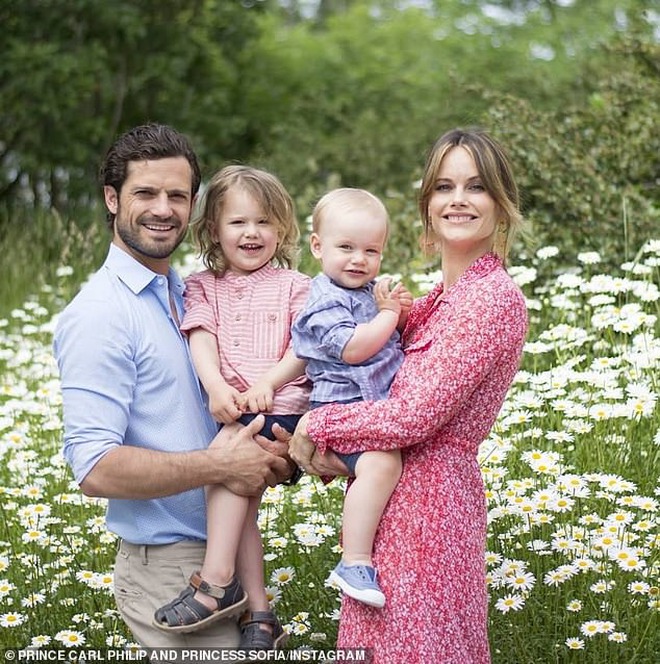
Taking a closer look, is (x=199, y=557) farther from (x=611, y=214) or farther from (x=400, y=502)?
(x=611, y=214)

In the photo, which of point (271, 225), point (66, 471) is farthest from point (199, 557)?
point (66, 471)

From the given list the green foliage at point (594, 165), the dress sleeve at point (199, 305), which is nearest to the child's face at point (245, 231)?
the dress sleeve at point (199, 305)

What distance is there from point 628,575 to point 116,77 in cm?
1115

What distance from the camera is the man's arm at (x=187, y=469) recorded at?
331 centimetres

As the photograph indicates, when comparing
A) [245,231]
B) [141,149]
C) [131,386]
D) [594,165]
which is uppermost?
[594,165]

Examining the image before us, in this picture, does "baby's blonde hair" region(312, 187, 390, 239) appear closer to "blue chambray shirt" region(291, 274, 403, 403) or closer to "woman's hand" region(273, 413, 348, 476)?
"blue chambray shirt" region(291, 274, 403, 403)

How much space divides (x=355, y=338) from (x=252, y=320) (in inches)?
18.9

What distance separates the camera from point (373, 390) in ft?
10.6

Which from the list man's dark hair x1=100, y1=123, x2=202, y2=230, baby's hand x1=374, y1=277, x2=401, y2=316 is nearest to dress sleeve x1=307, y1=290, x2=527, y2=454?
baby's hand x1=374, y1=277, x2=401, y2=316

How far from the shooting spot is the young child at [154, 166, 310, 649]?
340 cm

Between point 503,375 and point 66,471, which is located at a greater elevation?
point 503,375

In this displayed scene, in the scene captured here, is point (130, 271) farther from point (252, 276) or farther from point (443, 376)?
point (443, 376)

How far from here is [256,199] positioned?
11.7 ft

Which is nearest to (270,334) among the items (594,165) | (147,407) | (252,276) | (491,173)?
(252,276)
